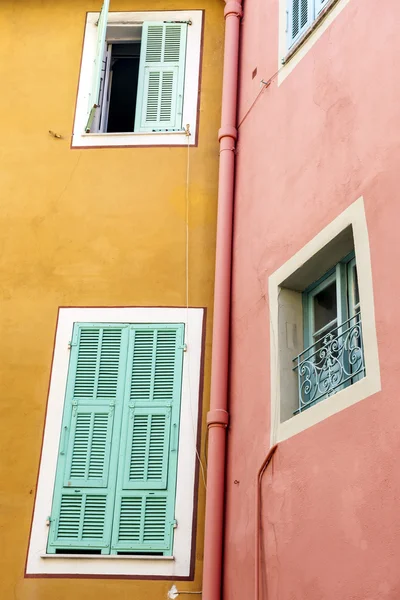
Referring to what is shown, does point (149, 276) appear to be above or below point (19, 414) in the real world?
above

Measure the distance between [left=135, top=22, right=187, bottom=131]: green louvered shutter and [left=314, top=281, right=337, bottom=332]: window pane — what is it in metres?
3.10

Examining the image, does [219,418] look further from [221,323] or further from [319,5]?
[319,5]

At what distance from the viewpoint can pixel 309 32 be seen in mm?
7965

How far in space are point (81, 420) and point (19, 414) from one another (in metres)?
0.55

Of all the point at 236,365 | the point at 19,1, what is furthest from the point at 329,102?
the point at 19,1

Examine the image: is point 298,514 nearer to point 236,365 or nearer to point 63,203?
point 236,365

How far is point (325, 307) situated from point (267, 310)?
0.48 metres

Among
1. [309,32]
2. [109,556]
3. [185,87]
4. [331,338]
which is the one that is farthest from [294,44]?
[109,556]

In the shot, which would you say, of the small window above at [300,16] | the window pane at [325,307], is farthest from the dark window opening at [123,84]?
the window pane at [325,307]

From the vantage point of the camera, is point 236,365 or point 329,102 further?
point 236,365

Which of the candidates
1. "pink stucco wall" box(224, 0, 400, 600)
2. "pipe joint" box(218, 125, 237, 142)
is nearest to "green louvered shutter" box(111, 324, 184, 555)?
"pink stucco wall" box(224, 0, 400, 600)

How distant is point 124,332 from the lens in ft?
27.9

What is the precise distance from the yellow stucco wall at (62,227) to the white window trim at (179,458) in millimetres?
81

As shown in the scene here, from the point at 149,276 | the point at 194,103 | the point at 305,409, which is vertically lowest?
the point at 305,409
